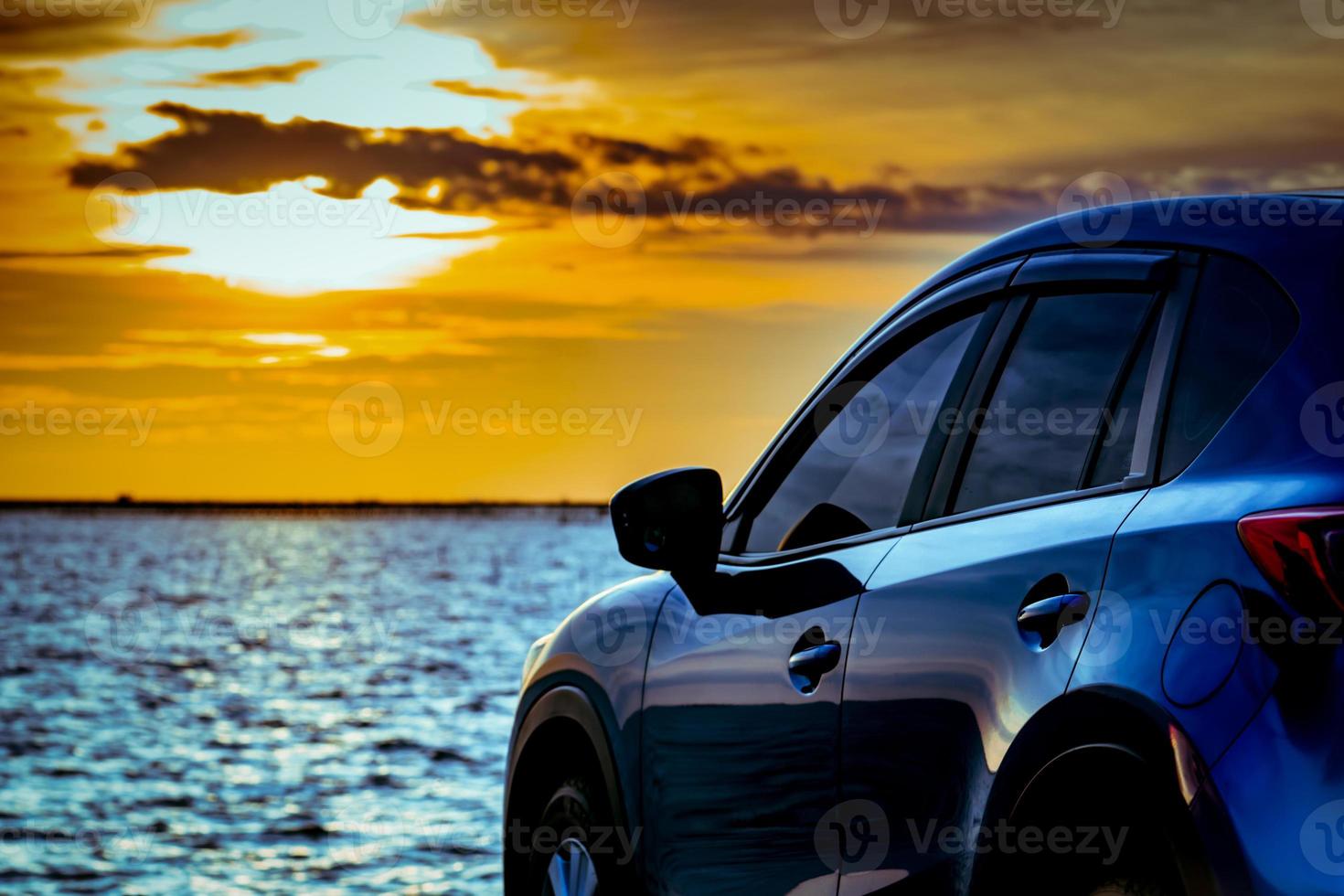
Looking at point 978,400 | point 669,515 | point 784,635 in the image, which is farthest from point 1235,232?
point 669,515

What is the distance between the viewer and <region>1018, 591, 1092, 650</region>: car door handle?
2566mm

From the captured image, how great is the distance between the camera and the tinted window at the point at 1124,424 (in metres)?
2.78

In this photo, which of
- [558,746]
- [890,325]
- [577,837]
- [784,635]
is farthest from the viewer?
[558,746]

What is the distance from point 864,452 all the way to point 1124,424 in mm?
886

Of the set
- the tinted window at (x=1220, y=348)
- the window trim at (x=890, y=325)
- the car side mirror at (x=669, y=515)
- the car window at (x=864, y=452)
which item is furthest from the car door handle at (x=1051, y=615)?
the car side mirror at (x=669, y=515)

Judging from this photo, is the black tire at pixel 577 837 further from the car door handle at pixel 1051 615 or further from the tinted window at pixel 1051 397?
the car door handle at pixel 1051 615

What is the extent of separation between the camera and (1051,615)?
8.61ft

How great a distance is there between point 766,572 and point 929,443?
2.01 ft

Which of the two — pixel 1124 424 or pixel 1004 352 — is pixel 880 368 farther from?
pixel 1124 424

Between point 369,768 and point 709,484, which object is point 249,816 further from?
point 709,484

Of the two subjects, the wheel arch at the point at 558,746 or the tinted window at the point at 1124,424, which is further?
the wheel arch at the point at 558,746

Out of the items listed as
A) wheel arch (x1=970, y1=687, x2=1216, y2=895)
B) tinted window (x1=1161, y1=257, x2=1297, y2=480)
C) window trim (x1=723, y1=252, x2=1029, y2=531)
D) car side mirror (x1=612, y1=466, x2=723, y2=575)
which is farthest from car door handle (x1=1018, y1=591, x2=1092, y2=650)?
car side mirror (x1=612, y1=466, x2=723, y2=575)

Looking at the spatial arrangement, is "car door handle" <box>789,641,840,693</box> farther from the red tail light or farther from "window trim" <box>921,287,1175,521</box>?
the red tail light

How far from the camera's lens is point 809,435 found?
3900 mm
